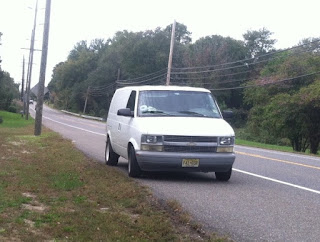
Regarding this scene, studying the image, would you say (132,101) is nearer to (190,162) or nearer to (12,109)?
(190,162)

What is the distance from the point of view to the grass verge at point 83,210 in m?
6.00

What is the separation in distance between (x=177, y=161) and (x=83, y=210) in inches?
128

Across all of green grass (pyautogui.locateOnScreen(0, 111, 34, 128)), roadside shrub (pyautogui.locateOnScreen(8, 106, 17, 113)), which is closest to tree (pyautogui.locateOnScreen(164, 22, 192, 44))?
roadside shrub (pyautogui.locateOnScreen(8, 106, 17, 113))

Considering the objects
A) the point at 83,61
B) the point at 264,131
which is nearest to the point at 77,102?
the point at 83,61

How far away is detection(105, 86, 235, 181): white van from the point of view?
401 inches

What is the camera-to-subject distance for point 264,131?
48781 mm

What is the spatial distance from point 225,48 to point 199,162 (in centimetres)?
5275

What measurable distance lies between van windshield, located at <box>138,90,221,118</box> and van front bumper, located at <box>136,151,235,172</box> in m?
1.17

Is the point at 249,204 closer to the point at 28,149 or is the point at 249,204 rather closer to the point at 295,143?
the point at 28,149

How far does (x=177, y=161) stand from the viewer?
10148 mm

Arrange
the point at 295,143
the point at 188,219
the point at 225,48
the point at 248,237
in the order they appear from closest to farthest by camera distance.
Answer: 1. the point at 248,237
2. the point at 188,219
3. the point at 295,143
4. the point at 225,48

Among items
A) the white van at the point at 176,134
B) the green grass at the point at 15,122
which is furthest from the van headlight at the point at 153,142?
the green grass at the point at 15,122

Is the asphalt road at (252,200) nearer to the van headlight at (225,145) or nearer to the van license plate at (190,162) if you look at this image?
the van license plate at (190,162)

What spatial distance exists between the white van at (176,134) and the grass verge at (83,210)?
689 millimetres
